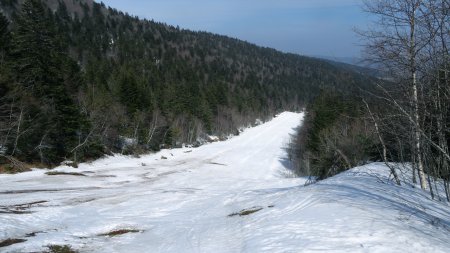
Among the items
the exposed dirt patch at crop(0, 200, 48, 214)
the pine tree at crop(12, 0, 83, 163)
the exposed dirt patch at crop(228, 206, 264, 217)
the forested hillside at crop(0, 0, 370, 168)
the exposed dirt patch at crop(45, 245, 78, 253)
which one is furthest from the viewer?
the pine tree at crop(12, 0, 83, 163)

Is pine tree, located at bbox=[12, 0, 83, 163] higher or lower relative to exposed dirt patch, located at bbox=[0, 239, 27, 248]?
higher

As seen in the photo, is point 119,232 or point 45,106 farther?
point 45,106

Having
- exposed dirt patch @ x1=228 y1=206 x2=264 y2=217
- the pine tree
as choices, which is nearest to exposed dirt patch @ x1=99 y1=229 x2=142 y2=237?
exposed dirt patch @ x1=228 y1=206 x2=264 y2=217

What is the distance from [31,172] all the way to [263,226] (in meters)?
24.4

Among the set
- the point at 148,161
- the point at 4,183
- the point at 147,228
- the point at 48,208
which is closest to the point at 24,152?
the point at 4,183

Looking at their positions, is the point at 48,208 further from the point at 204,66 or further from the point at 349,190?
the point at 204,66

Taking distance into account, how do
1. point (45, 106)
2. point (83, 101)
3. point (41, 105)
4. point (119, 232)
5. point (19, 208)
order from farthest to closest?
point (83, 101), point (41, 105), point (45, 106), point (19, 208), point (119, 232)

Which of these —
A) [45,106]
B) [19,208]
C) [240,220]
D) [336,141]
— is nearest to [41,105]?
[45,106]

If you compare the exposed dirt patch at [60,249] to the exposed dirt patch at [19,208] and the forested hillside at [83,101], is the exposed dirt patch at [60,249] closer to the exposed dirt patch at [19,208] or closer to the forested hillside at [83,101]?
the exposed dirt patch at [19,208]

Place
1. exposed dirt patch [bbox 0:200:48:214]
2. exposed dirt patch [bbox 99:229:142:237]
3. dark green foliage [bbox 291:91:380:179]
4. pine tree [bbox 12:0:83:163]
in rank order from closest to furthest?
exposed dirt patch [bbox 99:229:142:237]
exposed dirt patch [bbox 0:200:48:214]
dark green foliage [bbox 291:91:380:179]
pine tree [bbox 12:0:83:163]

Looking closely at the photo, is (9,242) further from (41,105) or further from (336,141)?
(336,141)

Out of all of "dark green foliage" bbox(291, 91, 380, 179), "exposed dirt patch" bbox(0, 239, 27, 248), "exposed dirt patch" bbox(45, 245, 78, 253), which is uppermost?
"dark green foliage" bbox(291, 91, 380, 179)

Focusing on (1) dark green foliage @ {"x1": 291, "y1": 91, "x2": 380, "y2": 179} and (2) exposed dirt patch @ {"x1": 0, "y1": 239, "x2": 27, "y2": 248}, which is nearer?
(2) exposed dirt patch @ {"x1": 0, "y1": 239, "x2": 27, "y2": 248}

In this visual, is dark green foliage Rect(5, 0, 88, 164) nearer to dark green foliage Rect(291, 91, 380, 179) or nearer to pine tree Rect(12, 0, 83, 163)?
pine tree Rect(12, 0, 83, 163)
